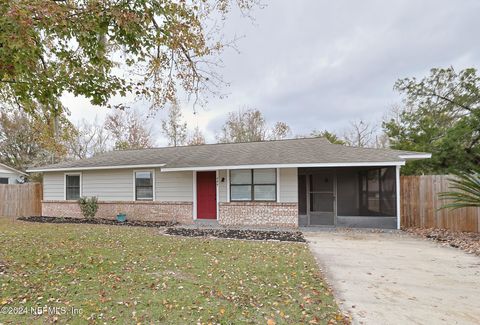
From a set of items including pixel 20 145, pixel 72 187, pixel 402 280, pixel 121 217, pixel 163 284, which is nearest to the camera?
pixel 163 284

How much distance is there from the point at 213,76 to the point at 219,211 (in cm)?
526

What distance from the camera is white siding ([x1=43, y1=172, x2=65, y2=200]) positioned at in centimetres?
1428

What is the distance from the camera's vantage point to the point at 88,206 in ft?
41.9

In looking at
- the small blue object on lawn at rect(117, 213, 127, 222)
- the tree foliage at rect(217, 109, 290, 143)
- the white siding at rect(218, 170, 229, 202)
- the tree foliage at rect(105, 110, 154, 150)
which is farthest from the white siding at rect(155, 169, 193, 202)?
the tree foliage at rect(105, 110, 154, 150)

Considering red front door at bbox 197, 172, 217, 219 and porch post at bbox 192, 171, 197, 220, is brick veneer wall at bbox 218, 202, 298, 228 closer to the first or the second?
red front door at bbox 197, 172, 217, 219

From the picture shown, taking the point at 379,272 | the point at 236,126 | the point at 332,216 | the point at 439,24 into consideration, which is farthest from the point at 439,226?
the point at 236,126

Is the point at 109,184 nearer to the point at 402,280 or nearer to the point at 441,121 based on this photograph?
the point at 402,280

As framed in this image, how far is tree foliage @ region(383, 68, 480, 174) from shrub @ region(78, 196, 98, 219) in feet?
46.9

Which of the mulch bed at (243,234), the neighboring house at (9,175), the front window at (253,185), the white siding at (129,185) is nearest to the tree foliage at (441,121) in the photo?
the white siding at (129,185)

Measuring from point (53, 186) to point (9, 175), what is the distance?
13.1 meters

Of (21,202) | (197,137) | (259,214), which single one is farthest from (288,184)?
(197,137)

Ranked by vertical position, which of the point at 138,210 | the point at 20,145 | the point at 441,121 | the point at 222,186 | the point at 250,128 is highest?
the point at 250,128

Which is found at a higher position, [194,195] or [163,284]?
[194,195]

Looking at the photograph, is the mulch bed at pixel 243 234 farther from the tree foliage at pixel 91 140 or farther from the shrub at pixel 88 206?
the tree foliage at pixel 91 140
